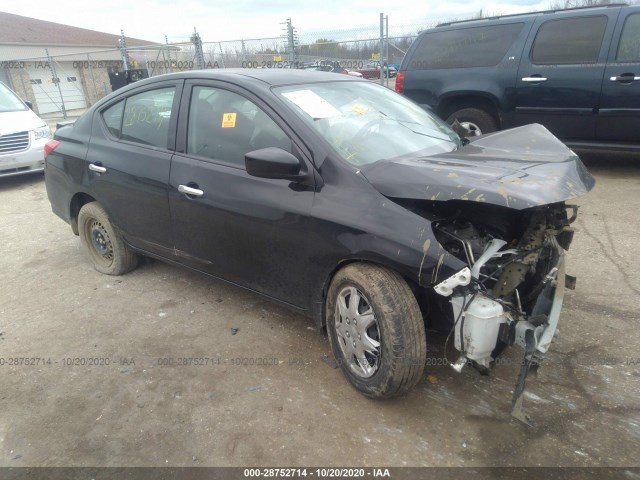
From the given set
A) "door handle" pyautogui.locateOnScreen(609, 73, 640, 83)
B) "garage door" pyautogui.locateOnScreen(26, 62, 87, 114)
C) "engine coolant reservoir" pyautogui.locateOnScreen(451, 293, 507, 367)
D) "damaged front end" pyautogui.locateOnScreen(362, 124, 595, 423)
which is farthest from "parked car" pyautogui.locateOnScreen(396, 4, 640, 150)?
"garage door" pyautogui.locateOnScreen(26, 62, 87, 114)

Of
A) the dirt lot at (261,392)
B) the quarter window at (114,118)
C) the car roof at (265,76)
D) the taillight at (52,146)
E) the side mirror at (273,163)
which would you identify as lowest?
the dirt lot at (261,392)

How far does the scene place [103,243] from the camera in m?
4.27

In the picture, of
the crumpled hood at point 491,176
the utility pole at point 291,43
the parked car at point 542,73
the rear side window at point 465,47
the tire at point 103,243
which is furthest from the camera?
the utility pole at point 291,43

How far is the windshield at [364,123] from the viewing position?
9.18ft

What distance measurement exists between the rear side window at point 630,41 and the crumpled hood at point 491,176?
154 inches

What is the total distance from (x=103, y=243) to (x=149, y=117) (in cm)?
133

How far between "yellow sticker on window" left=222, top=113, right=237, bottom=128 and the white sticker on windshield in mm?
384

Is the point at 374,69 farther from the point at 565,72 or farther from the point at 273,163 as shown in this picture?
the point at 273,163

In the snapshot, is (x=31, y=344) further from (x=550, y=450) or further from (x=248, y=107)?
(x=550, y=450)

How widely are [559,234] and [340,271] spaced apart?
123 cm

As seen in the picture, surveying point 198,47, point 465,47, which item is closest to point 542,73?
point 465,47

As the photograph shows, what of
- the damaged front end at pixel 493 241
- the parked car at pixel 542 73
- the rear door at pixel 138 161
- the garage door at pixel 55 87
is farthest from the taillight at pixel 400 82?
the garage door at pixel 55 87

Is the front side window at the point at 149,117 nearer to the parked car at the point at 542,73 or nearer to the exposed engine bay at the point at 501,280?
the exposed engine bay at the point at 501,280

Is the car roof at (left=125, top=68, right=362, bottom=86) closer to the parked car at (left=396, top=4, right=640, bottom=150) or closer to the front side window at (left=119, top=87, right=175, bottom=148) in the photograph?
the front side window at (left=119, top=87, right=175, bottom=148)
